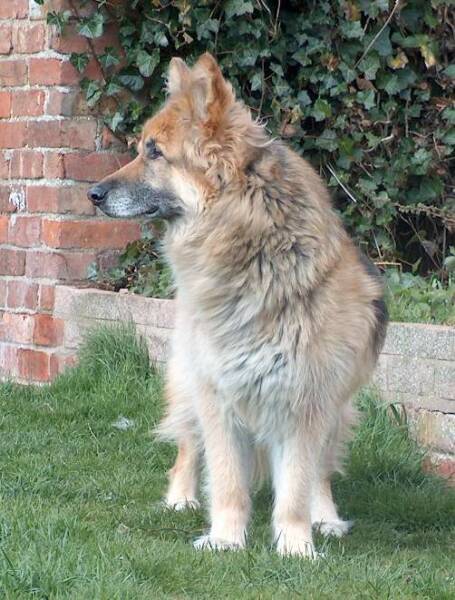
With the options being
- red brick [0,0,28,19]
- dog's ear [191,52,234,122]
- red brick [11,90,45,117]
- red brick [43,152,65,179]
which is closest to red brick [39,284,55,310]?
red brick [43,152,65,179]

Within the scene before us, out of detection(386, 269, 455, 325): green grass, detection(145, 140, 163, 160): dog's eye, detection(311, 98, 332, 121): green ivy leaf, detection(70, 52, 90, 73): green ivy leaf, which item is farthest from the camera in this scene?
detection(70, 52, 90, 73): green ivy leaf

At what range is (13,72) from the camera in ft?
25.3

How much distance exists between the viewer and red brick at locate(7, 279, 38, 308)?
7691 millimetres

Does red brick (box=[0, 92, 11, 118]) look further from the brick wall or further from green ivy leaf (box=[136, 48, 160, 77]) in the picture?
green ivy leaf (box=[136, 48, 160, 77])

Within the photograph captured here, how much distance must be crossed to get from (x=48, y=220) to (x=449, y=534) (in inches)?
141

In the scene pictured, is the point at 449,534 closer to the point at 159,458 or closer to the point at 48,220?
the point at 159,458

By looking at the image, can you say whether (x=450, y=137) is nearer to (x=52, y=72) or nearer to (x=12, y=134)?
(x=52, y=72)

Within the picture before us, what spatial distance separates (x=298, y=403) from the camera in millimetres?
4582

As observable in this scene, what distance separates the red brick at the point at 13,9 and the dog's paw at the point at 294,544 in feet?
14.3

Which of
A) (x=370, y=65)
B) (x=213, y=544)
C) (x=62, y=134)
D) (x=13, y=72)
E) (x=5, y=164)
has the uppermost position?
(x=370, y=65)

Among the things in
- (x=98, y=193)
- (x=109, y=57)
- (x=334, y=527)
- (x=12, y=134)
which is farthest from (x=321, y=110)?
(x=334, y=527)

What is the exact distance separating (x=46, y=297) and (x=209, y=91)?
3325 millimetres

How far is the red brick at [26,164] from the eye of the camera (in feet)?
A: 24.9

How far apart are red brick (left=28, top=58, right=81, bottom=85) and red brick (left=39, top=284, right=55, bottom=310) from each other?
50.5 inches
